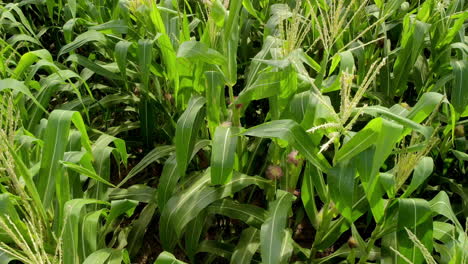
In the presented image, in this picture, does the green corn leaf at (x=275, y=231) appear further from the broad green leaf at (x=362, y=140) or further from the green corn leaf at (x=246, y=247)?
the broad green leaf at (x=362, y=140)

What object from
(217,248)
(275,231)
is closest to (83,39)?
(217,248)

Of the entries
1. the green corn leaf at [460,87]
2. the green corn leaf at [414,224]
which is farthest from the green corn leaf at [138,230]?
the green corn leaf at [460,87]

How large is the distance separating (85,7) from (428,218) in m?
1.69

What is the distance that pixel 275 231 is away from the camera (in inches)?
49.3

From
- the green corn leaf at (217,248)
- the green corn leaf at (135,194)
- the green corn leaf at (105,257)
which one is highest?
the green corn leaf at (105,257)

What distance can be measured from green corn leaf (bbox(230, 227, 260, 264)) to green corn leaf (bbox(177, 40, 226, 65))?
56 centimetres

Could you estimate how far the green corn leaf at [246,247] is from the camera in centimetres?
141

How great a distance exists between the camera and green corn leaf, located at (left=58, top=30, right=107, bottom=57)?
1.79m

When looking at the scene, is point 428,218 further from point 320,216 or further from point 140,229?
point 140,229

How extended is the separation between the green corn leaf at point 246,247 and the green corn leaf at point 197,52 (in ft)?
1.83

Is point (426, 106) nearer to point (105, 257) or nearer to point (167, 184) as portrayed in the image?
point (167, 184)

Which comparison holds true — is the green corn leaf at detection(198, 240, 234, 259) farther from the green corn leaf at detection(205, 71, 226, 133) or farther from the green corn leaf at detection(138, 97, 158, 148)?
the green corn leaf at detection(138, 97, 158, 148)

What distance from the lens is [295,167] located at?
145 cm

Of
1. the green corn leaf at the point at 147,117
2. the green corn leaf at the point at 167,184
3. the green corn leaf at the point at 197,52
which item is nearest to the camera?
the green corn leaf at the point at 197,52
